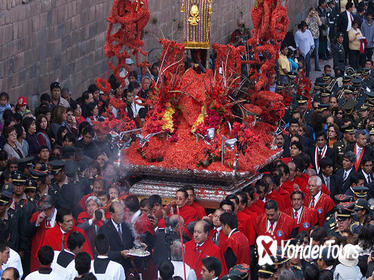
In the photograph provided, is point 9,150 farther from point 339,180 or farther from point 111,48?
point 339,180

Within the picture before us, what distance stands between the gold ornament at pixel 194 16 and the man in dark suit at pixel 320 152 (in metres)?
2.92

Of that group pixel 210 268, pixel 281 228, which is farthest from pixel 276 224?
pixel 210 268

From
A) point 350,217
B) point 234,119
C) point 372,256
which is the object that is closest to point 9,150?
point 234,119

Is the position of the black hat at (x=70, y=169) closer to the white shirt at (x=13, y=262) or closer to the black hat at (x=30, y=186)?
the black hat at (x=30, y=186)

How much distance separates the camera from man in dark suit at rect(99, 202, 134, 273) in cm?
1172

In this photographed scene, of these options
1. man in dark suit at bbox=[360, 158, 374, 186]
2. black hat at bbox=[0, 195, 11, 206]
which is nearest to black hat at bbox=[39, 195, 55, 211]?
black hat at bbox=[0, 195, 11, 206]

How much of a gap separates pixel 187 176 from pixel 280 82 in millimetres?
6869

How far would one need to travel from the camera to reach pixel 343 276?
10195 mm

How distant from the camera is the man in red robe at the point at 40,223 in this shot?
11828 mm

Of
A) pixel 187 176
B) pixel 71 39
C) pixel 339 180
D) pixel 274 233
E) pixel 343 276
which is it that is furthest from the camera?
pixel 71 39

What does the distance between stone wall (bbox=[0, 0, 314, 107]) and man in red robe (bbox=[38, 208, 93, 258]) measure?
185 inches

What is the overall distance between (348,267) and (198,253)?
1.88 meters

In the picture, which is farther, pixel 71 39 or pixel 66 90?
pixel 71 39

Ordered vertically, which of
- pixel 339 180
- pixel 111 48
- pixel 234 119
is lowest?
pixel 339 180
